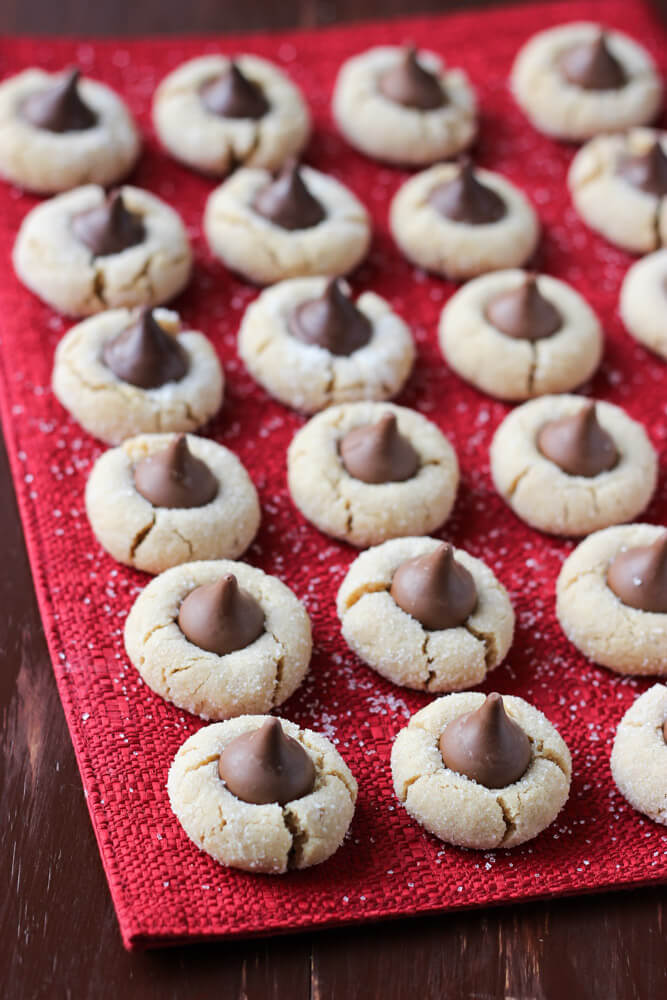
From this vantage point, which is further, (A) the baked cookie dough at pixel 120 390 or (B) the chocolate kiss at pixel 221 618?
(A) the baked cookie dough at pixel 120 390

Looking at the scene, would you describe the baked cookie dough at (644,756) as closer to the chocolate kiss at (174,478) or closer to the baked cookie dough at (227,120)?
the chocolate kiss at (174,478)

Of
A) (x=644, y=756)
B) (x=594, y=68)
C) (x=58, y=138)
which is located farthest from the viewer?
(x=594, y=68)

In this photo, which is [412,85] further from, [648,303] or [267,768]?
[267,768]

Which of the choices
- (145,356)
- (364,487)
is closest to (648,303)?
(364,487)

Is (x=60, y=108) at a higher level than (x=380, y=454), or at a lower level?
higher

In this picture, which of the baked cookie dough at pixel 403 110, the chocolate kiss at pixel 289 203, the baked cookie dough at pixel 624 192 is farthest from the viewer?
the baked cookie dough at pixel 403 110

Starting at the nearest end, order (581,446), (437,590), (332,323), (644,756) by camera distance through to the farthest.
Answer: (644,756) → (437,590) → (581,446) → (332,323)

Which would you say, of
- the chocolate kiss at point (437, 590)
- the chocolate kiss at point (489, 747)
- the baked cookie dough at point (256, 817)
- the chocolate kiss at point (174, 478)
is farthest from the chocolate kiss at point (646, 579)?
the chocolate kiss at point (174, 478)
